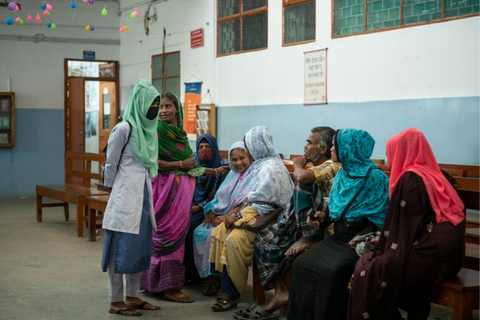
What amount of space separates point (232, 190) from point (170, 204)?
460 mm

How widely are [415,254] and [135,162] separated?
195 centimetres

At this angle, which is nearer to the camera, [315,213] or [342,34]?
[315,213]

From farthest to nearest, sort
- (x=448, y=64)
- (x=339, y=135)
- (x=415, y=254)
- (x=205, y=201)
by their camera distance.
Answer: (x=448, y=64), (x=205, y=201), (x=339, y=135), (x=415, y=254)

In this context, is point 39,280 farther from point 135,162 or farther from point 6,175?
point 6,175

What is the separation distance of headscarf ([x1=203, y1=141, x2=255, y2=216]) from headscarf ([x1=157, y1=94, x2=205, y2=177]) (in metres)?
0.24

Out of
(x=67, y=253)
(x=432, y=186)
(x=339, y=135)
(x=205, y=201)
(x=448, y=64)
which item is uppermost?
(x=448, y=64)

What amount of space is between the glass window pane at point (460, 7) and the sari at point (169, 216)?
116 inches

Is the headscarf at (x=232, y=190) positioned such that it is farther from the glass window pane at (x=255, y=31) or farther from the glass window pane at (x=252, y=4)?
the glass window pane at (x=252, y=4)

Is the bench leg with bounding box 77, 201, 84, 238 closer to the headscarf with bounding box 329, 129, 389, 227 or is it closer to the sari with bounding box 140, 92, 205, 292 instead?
the sari with bounding box 140, 92, 205, 292

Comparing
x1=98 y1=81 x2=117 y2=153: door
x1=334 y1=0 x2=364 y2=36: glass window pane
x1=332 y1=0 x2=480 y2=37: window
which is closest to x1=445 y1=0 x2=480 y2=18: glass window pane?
x1=332 y1=0 x2=480 y2=37: window

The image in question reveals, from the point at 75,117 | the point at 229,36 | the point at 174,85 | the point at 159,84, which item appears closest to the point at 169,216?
the point at 229,36

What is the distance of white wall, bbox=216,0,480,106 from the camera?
608 centimetres

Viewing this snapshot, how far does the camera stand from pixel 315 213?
4.04 metres

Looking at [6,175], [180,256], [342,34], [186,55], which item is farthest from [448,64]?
[6,175]
